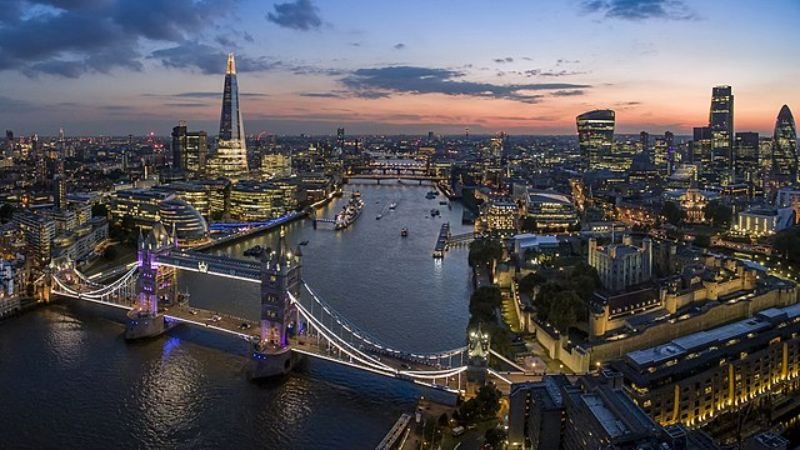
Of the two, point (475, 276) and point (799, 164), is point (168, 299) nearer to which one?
point (475, 276)

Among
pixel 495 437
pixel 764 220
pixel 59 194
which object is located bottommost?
pixel 495 437

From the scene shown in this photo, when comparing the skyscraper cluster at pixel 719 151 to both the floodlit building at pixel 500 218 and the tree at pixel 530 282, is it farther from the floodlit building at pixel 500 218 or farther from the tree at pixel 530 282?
the tree at pixel 530 282

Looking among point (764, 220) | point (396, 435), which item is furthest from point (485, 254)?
point (764, 220)

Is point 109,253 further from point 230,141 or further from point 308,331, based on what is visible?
point 230,141

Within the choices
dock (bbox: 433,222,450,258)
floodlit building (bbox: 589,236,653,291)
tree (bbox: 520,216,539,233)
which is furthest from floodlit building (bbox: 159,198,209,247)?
floodlit building (bbox: 589,236,653,291)

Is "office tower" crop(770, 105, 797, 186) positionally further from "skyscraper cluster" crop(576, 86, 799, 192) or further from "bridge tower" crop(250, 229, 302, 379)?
"bridge tower" crop(250, 229, 302, 379)

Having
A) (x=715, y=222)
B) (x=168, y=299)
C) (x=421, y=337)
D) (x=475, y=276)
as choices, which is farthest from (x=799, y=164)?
(x=168, y=299)

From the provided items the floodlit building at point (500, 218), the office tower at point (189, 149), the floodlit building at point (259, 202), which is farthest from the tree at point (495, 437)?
the office tower at point (189, 149)
